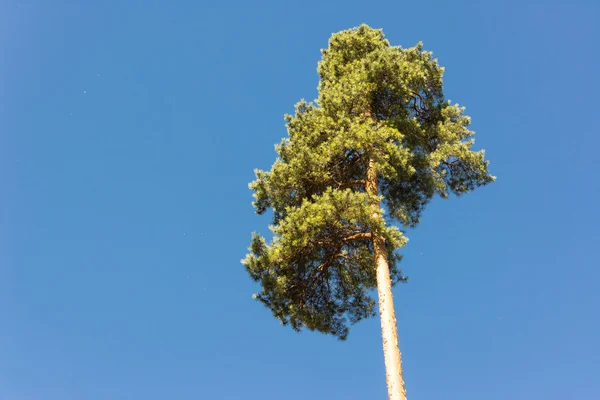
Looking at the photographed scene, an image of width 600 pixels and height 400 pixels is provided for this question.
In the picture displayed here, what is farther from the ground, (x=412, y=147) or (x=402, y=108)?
(x=402, y=108)

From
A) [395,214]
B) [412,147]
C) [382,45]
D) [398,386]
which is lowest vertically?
[398,386]

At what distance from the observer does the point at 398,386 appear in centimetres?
941

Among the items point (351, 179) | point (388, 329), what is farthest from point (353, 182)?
point (388, 329)

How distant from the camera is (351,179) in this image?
15.2 metres

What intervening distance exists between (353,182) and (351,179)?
108cm

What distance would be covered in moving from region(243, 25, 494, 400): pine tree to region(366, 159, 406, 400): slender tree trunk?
0.05 metres

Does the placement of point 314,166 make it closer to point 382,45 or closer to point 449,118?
point 449,118

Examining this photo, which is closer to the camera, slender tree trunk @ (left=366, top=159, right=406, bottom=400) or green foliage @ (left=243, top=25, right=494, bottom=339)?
slender tree trunk @ (left=366, top=159, right=406, bottom=400)

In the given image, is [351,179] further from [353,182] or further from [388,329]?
[388,329]

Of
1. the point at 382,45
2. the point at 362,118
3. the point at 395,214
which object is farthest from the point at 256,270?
the point at 382,45

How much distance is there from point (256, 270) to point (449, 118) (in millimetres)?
8798

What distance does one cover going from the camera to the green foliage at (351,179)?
1227 cm

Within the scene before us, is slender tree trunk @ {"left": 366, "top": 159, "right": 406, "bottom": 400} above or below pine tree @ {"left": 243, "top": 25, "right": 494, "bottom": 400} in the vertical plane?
below

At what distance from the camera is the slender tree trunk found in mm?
9461
